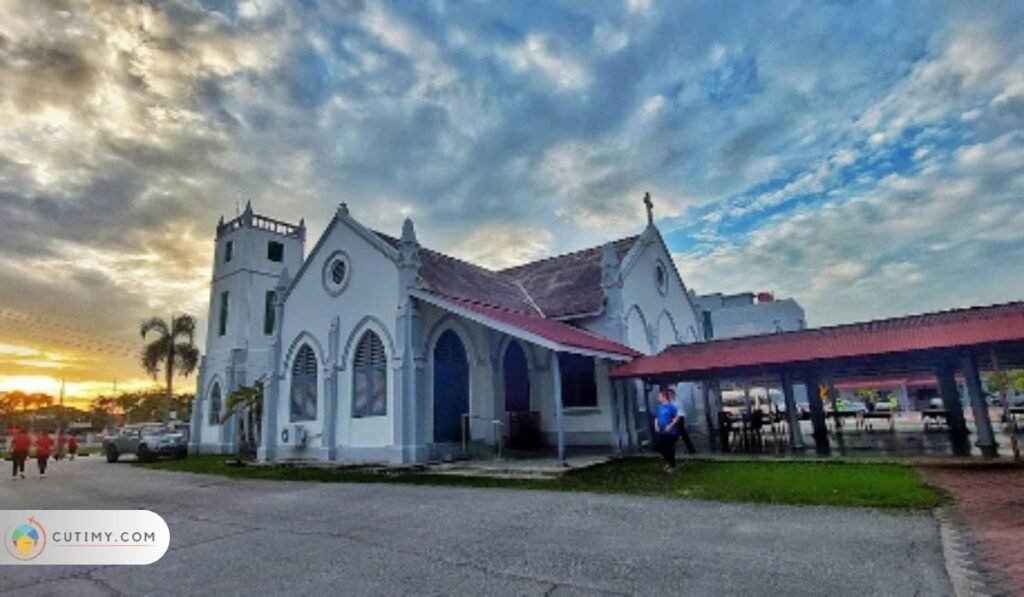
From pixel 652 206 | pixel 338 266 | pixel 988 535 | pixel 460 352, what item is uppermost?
pixel 652 206

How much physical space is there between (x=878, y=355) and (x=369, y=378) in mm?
13704

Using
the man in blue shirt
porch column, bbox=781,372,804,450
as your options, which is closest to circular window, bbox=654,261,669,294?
porch column, bbox=781,372,804,450

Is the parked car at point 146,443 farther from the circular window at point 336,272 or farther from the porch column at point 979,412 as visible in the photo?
the porch column at point 979,412

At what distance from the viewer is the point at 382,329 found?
649 inches

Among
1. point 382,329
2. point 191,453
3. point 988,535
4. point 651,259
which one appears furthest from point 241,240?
point 988,535

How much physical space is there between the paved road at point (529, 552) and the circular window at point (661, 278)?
581 inches

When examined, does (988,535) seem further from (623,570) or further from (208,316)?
(208,316)

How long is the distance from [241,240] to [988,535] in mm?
30125

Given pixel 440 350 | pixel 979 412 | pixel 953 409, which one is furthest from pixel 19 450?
pixel 953 409

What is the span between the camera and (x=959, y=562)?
5.06 meters

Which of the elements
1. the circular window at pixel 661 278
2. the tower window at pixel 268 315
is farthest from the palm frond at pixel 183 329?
the circular window at pixel 661 278

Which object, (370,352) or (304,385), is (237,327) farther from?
(370,352)

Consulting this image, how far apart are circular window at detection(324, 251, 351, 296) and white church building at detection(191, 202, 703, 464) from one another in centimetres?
5

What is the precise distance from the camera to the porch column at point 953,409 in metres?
14.6
